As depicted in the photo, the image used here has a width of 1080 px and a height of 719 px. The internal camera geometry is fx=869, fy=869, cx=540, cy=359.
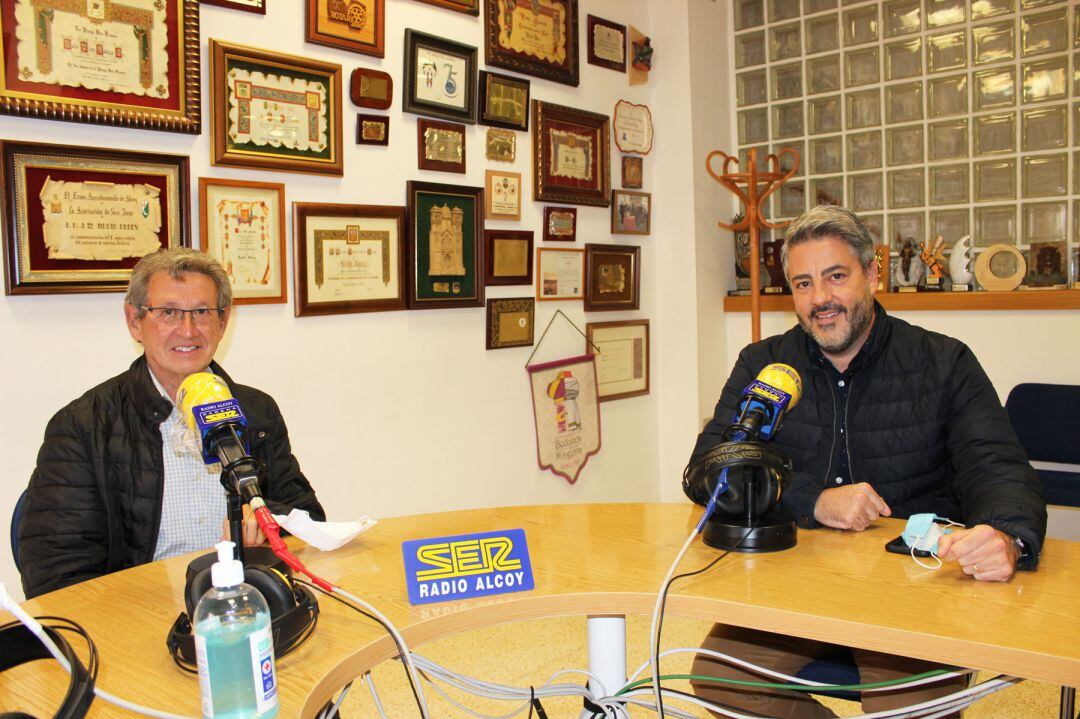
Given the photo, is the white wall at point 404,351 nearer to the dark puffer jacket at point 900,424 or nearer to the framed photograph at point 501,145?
the framed photograph at point 501,145

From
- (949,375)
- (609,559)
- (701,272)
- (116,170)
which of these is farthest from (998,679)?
(701,272)

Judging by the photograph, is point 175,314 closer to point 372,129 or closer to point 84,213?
point 84,213

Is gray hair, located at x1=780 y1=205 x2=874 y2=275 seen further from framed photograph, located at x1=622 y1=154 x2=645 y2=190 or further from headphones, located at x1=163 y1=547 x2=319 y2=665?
framed photograph, located at x1=622 y1=154 x2=645 y2=190

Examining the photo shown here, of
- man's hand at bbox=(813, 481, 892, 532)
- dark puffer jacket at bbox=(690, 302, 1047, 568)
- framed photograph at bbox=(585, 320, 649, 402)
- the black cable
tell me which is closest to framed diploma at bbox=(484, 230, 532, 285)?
framed photograph at bbox=(585, 320, 649, 402)

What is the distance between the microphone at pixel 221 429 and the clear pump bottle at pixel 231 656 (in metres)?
0.14

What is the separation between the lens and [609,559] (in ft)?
4.97

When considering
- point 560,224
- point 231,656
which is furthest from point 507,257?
point 231,656

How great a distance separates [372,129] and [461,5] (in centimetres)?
66

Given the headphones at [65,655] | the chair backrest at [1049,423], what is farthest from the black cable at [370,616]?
the chair backrest at [1049,423]

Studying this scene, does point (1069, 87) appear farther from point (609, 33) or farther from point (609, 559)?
point (609, 559)

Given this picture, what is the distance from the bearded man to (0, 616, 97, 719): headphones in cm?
110

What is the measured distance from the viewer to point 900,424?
6.02 ft

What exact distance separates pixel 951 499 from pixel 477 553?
1.06 meters

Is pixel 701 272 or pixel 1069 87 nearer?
pixel 1069 87
